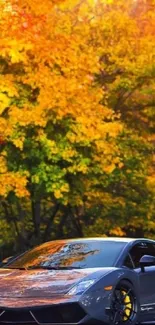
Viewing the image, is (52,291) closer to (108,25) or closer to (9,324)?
(9,324)

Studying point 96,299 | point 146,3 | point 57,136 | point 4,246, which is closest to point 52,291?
point 96,299

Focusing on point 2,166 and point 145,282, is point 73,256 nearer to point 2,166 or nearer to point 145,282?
point 145,282

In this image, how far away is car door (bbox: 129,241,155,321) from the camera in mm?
9274

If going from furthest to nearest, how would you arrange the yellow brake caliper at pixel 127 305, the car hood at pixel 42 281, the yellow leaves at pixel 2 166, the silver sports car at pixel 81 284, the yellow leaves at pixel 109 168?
the yellow leaves at pixel 109 168 → the yellow leaves at pixel 2 166 → the yellow brake caliper at pixel 127 305 → the car hood at pixel 42 281 → the silver sports car at pixel 81 284

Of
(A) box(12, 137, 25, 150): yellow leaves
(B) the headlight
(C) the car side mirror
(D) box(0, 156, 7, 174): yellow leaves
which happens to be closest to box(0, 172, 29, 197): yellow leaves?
(D) box(0, 156, 7, 174): yellow leaves

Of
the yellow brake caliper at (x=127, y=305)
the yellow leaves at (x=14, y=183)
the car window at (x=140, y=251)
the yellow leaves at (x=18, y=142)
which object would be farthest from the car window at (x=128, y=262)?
the yellow leaves at (x=18, y=142)

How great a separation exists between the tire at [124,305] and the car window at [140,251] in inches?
27.3

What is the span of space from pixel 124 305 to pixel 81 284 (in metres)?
0.80

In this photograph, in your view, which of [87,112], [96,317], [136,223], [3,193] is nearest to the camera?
[96,317]

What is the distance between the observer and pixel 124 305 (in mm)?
8672

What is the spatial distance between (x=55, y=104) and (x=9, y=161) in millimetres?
2340

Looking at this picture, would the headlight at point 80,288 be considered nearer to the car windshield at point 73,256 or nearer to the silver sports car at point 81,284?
the silver sports car at point 81,284

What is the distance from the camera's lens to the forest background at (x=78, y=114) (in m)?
17.1

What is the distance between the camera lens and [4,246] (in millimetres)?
30828
